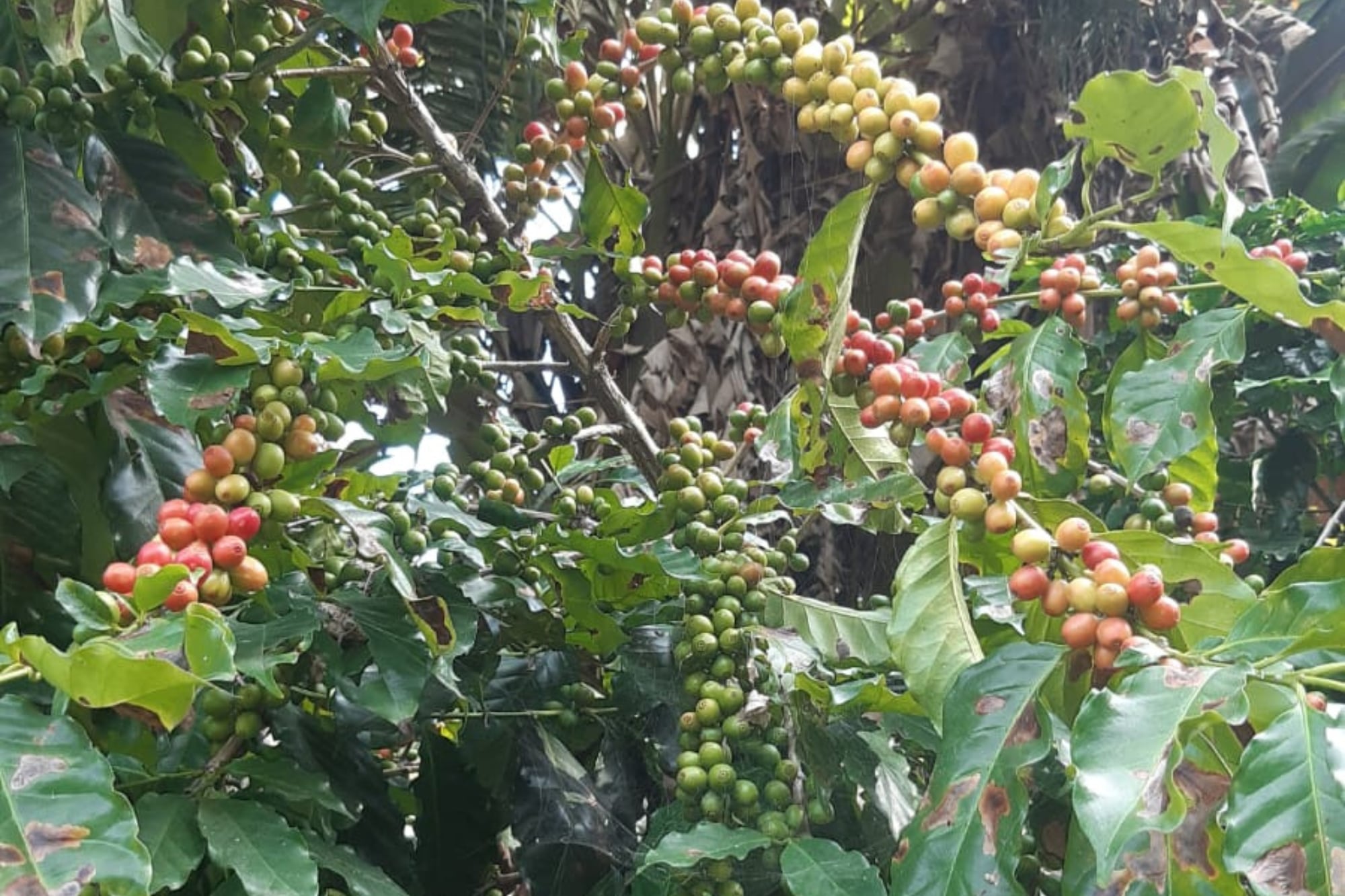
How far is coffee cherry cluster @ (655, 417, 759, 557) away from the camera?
1.11 meters

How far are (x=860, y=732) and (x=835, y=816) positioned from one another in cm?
9

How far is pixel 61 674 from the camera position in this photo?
63 cm

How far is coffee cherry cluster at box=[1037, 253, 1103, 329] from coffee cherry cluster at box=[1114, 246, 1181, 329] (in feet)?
0.10

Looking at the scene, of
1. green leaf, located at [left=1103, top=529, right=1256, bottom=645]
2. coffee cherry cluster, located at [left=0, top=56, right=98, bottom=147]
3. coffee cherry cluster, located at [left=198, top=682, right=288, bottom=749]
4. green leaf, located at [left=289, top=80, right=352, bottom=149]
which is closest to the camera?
green leaf, located at [left=1103, top=529, right=1256, bottom=645]

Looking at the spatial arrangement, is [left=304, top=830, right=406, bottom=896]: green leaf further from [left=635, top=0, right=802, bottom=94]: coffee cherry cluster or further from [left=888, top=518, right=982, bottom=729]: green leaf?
[left=635, top=0, right=802, bottom=94]: coffee cherry cluster

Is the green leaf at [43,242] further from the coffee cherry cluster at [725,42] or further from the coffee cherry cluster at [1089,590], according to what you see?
the coffee cherry cluster at [1089,590]

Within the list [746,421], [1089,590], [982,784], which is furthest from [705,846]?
[746,421]

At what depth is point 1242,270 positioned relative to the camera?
2.64 feet

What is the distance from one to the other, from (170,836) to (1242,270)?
84 centimetres

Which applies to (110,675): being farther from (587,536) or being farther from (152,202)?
(152,202)

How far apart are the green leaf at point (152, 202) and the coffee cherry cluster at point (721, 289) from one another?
44cm

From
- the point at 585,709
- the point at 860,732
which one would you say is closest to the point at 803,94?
the point at 860,732

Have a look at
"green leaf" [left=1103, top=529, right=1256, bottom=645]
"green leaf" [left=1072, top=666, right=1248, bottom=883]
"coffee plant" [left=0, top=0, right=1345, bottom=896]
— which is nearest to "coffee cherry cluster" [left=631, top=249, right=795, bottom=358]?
"coffee plant" [left=0, top=0, right=1345, bottom=896]

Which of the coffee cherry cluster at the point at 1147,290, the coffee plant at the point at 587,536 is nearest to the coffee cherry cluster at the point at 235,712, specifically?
the coffee plant at the point at 587,536
